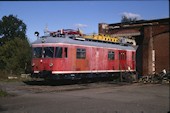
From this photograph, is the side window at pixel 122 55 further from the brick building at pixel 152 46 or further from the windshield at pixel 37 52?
the windshield at pixel 37 52

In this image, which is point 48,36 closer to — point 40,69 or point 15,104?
point 40,69

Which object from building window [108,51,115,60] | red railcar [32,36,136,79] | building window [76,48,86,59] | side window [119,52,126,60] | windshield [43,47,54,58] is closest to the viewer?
red railcar [32,36,136,79]

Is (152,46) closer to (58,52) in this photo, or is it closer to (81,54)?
(81,54)

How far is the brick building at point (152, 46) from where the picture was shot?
105ft

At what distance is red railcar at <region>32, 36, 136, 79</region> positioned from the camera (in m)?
22.0

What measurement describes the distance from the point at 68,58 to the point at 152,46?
42.6 feet

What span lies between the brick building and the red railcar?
23.4 ft

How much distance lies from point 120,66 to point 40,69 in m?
9.18

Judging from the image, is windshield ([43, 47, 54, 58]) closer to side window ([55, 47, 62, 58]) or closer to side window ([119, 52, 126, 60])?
side window ([55, 47, 62, 58])

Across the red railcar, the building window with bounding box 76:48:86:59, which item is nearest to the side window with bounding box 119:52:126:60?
the red railcar

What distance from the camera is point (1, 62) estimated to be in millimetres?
56375

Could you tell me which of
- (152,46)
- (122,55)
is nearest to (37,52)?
(122,55)

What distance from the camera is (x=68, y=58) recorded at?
22.5 metres

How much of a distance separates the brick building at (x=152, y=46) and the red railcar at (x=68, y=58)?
714cm
